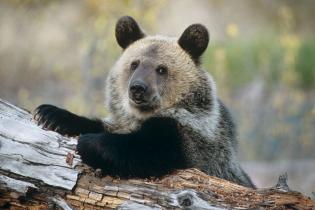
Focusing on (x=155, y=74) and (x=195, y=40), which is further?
(x=195, y=40)

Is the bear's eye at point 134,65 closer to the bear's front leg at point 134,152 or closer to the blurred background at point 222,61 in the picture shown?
the bear's front leg at point 134,152

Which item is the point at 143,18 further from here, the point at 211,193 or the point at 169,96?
the point at 211,193

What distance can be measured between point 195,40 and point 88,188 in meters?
2.37

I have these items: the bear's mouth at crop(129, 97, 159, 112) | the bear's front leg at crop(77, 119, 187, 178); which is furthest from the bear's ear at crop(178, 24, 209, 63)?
the bear's front leg at crop(77, 119, 187, 178)

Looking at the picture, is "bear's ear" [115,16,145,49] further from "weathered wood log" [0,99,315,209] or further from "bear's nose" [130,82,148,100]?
"weathered wood log" [0,99,315,209]

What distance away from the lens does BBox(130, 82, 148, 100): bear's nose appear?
660 centimetres

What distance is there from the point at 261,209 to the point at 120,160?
1398mm

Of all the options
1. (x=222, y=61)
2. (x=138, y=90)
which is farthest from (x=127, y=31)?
(x=222, y=61)

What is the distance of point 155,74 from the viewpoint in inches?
271

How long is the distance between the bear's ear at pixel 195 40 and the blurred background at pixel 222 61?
761cm

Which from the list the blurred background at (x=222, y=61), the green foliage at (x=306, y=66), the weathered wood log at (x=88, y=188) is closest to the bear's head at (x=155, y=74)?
the weathered wood log at (x=88, y=188)

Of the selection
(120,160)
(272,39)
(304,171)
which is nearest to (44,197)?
(120,160)

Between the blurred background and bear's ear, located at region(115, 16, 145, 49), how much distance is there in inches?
292

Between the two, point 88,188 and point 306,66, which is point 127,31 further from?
point 306,66
